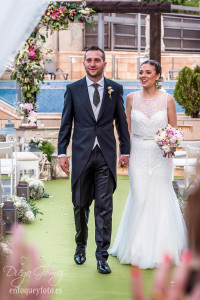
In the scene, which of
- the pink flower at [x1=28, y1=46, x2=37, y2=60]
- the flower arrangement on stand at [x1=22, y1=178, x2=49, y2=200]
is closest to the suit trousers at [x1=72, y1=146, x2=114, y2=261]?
the flower arrangement on stand at [x1=22, y1=178, x2=49, y2=200]

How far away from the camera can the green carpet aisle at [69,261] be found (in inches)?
150

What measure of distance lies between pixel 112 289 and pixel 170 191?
1.11 meters

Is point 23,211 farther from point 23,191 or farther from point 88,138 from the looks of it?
point 88,138

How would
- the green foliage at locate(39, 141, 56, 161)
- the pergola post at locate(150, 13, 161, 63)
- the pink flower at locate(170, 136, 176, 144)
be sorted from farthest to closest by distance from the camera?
1. the pergola post at locate(150, 13, 161, 63)
2. the green foliage at locate(39, 141, 56, 161)
3. the pink flower at locate(170, 136, 176, 144)

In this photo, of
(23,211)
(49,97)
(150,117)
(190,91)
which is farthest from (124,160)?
(49,97)

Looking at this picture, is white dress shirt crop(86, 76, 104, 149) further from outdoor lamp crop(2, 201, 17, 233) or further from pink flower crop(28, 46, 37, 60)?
pink flower crop(28, 46, 37, 60)

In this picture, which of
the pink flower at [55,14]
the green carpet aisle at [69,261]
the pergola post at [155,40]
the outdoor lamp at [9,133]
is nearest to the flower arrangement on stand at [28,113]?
the outdoor lamp at [9,133]

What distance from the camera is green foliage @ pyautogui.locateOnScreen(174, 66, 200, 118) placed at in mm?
13883

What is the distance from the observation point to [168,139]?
4430 mm

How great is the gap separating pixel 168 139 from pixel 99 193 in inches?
25.9

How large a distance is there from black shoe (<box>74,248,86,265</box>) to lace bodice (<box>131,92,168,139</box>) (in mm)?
992

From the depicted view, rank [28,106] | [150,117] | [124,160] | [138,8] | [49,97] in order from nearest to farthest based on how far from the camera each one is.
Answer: [124,160]
[150,117]
[28,106]
[138,8]
[49,97]

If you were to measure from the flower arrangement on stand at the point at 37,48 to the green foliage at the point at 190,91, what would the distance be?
12.4 ft

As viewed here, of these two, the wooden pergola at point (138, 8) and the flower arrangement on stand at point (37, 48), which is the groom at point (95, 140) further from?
the wooden pergola at point (138, 8)
